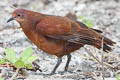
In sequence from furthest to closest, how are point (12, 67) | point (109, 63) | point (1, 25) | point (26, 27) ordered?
point (1, 25) → point (109, 63) → point (26, 27) → point (12, 67)

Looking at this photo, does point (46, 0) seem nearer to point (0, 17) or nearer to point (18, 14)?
point (0, 17)

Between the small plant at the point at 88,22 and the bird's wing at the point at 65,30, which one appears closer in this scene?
the bird's wing at the point at 65,30

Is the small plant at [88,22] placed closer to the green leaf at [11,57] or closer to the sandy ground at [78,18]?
the sandy ground at [78,18]

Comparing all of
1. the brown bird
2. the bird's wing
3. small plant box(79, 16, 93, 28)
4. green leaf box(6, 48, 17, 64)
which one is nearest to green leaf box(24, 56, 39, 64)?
green leaf box(6, 48, 17, 64)

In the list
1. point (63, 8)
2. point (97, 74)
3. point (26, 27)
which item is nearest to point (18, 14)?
point (26, 27)

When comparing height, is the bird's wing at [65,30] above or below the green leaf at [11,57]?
above

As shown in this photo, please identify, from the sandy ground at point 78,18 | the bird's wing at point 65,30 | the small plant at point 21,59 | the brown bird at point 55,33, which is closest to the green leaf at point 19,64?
the small plant at point 21,59

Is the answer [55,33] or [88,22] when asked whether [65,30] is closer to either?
[55,33]
